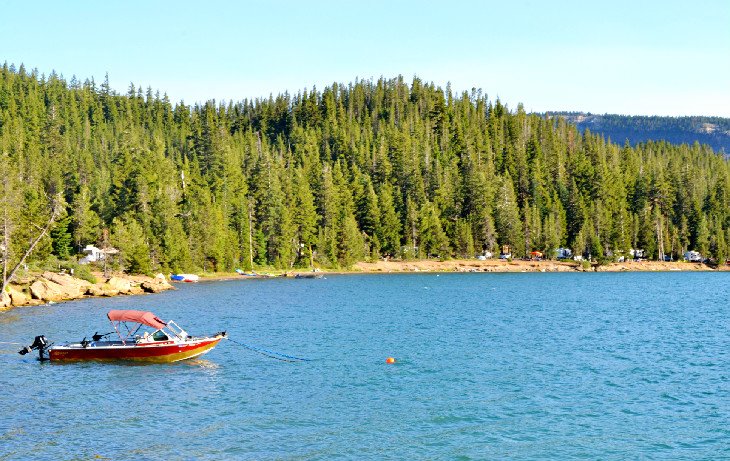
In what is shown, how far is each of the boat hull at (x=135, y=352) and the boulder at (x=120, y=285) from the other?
50132 mm

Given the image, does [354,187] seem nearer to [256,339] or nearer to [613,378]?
[256,339]

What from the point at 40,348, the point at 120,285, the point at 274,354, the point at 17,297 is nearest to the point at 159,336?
the point at 40,348

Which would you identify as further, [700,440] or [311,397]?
[311,397]

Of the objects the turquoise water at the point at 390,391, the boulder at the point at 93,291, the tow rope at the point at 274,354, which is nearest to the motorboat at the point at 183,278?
the boulder at the point at 93,291

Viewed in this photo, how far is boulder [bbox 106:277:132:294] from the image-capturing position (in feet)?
309

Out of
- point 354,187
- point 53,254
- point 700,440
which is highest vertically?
point 354,187

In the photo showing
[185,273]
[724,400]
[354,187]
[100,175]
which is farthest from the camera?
[354,187]

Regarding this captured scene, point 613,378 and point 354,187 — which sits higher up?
point 354,187

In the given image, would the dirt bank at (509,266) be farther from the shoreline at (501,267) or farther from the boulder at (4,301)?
the boulder at (4,301)

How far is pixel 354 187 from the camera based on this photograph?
6870 inches

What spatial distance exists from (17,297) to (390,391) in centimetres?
5836

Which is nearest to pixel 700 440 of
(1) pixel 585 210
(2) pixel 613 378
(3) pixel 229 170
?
(2) pixel 613 378

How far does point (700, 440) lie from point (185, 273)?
10282 cm

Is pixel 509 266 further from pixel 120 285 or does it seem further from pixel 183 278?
pixel 120 285
